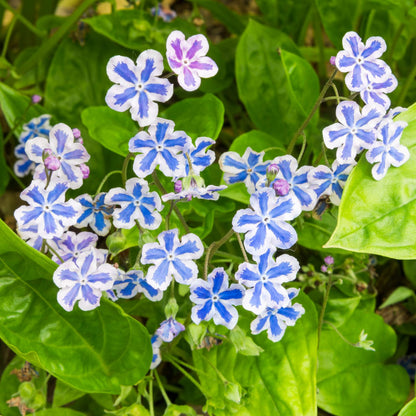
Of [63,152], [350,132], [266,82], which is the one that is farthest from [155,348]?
[266,82]

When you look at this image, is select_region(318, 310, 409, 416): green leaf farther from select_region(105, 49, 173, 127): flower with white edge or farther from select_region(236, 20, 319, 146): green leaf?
select_region(105, 49, 173, 127): flower with white edge

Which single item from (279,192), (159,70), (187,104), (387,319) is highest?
(159,70)

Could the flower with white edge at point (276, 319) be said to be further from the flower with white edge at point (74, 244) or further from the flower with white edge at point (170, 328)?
the flower with white edge at point (74, 244)

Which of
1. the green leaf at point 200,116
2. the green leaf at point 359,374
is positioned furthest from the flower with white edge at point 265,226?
the green leaf at point 359,374

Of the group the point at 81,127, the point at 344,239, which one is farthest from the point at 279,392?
the point at 81,127

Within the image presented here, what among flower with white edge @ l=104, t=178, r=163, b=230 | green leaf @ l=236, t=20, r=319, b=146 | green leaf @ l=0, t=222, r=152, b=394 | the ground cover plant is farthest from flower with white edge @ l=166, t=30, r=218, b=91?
green leaf @ l=236, t=20, r=319, b=146

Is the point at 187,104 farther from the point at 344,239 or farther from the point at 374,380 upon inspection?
the point at 374,380
